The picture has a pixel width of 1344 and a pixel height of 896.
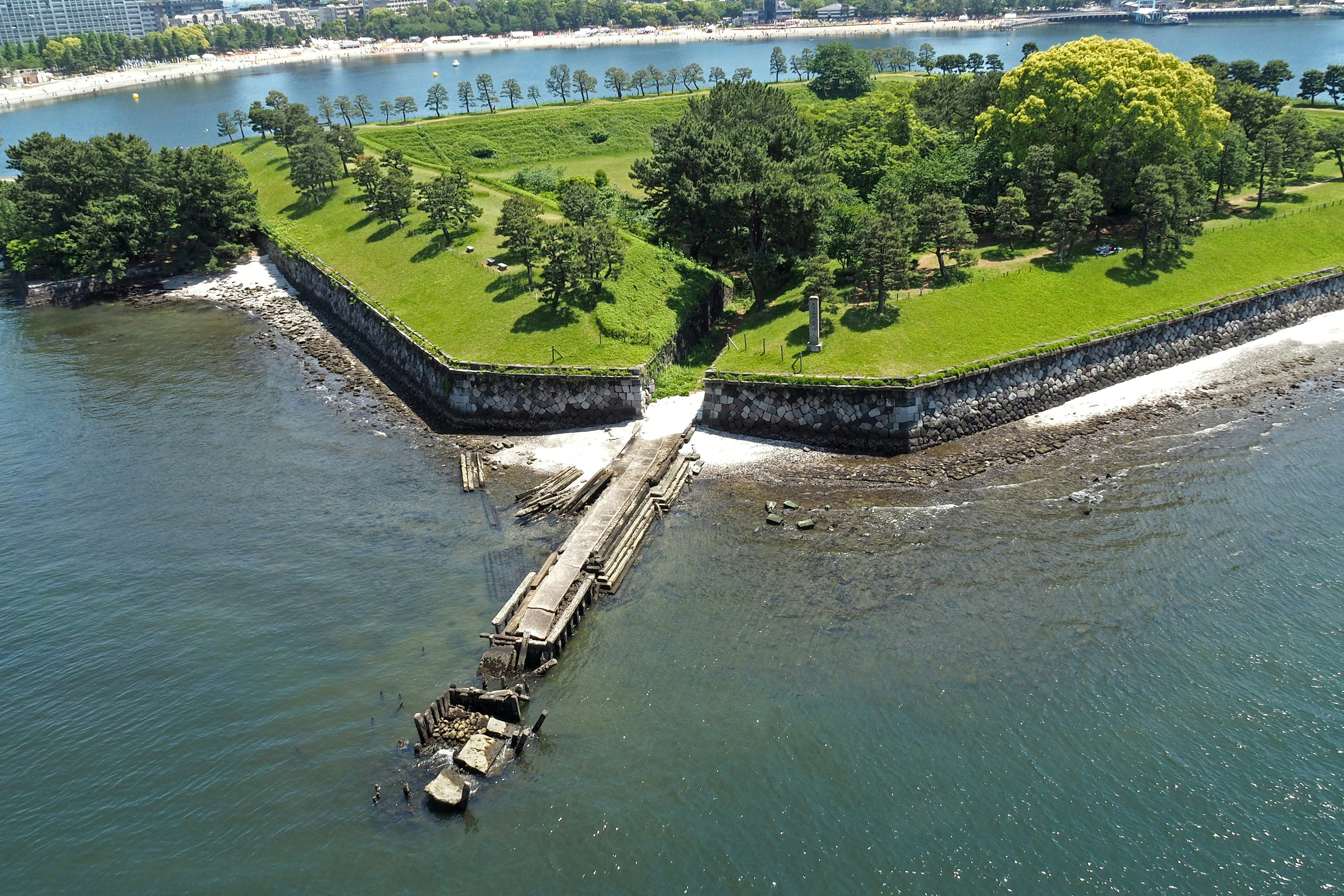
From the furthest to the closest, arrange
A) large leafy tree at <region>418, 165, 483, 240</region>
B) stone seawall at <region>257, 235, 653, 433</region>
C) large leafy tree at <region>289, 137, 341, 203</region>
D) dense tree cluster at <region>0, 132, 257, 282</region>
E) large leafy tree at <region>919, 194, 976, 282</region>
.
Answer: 1. large leafy tree at <region>289, 137, 341, 203</region>
2. dense tree cluster at <region>0, 132, 257, 282</region>
3. large leafy tree at <region>418, 165, 483, 240</region>
4. large leafy tree at <region>919, 194, 976, 282</region>
5. stone seawall at <region>257, 235, 653, 433</region>

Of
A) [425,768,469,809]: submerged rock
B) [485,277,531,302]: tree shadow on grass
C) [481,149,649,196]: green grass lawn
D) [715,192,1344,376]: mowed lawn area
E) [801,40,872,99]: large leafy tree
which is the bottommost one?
[425,768,469,809]: submerged rock

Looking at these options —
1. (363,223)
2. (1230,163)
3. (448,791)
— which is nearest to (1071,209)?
(1230,163)

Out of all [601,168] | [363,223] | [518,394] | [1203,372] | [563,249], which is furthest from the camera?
[601,168]

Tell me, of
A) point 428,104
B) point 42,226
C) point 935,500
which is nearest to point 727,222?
point 935,500

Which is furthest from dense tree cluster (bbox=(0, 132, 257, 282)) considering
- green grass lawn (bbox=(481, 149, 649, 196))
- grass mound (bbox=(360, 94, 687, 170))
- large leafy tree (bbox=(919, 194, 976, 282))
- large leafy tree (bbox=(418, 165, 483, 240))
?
large leafy tree (bbox=(919, 194, 976, 282))

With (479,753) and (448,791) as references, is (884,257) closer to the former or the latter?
(479,753)

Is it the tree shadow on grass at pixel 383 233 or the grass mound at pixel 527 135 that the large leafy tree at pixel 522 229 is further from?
the grass mound at pixel 527 135

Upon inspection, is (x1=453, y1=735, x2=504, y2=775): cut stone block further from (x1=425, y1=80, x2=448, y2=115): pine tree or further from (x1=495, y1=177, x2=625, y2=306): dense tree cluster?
(x1=425, y1=80, x2=448, y2=115): pine tree
